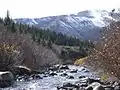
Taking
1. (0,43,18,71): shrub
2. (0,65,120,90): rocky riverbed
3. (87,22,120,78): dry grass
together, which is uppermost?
(87,22,120,78): dry grass

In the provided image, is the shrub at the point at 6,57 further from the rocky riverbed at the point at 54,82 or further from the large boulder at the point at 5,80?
the large boulder at the point at 5,80

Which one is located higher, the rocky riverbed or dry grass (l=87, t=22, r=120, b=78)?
dry grass (l=87, t=22, r=120, b=78)

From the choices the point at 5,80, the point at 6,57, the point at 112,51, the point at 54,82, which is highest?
the point at 112,51

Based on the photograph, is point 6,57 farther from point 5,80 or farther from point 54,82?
point 54,82

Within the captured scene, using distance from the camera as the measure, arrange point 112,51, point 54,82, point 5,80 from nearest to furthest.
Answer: point 112,51 → point 5,80 → point 54,82

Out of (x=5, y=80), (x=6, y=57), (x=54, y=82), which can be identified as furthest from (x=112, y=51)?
(x=6, y=57)

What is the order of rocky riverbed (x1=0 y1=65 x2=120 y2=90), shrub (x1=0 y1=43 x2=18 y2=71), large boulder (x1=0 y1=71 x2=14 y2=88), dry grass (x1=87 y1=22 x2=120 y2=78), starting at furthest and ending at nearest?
A: 1. shrub (x1=0 y1=43 x2=18 y2=71)
2. large boulder (x1=0 y1=71 x2=14 y2=88)
3. rocky riverbed (x1=0 y1=65 x2=120 y2=90)
4. dry grass (x1=87 y1=22 x2=120 y2=78)

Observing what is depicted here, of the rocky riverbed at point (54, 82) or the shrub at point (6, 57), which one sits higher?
the shrub at point (6, 57)

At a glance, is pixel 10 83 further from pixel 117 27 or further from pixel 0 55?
pixel 117 27

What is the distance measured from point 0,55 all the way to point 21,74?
3.96 meters

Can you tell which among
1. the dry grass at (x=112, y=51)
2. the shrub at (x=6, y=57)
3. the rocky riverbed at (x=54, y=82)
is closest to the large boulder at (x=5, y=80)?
the rocky riverbed at (x=54, y=82)

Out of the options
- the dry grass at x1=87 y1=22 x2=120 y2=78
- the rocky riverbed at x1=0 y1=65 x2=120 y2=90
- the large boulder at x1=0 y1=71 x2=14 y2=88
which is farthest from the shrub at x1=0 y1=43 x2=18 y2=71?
the dry grass at x1=87 y1=22 x2=120 y2=78

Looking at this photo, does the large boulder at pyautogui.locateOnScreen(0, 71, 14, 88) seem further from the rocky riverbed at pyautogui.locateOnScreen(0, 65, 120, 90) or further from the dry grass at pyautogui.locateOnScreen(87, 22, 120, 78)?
the dry grass at pyautogui.locateOnScreen(87, 22, 120, 78)

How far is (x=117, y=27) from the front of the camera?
22.8 metres
